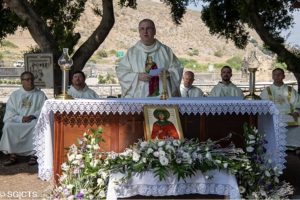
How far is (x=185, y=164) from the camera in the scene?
4910mm

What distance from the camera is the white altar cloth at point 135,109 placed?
552 centimetres

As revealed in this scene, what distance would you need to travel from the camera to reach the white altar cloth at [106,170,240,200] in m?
4.94

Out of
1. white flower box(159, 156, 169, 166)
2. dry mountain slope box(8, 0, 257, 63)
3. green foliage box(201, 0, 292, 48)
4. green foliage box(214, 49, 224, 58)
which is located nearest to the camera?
white flower box(159, 156, 169, 166)

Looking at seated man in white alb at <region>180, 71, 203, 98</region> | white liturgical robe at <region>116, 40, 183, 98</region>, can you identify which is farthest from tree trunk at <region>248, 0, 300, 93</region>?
white liturgical robe at <region>116, 40, 183, 98</region>

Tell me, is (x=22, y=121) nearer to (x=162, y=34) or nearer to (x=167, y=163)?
(x=167, y=163)

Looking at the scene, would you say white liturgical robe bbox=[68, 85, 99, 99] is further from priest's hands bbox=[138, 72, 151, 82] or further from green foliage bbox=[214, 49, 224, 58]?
green foliage bbox=[214, 49, 224, 58]

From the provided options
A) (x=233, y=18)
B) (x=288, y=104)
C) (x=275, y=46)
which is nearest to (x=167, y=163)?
(x=288, y=104)

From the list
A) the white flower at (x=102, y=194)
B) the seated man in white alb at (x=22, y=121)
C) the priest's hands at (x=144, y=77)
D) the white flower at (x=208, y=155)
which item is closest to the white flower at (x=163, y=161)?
the white flower at (x=208, y=155)

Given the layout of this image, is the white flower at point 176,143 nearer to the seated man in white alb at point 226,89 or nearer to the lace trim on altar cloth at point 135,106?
the lace trim on altar cloth at point 135,106

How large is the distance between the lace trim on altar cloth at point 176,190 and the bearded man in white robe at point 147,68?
1.71 meters

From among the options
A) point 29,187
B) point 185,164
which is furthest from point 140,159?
point 29,187

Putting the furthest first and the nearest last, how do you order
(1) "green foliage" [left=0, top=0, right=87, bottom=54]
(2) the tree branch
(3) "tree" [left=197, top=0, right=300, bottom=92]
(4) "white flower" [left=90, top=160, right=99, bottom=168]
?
(3) "tree" [left=197, top=0, right=300, bottom=92] < (1) "green foliage" [left=0, top=0, right=87, bottom=54] < (2) the tree branch < (4) "white flower" [left=90, top=160, right=99, bottom=168]

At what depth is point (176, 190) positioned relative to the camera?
196 inches

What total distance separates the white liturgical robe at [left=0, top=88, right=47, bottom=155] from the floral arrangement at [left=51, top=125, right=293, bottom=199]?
310cm
